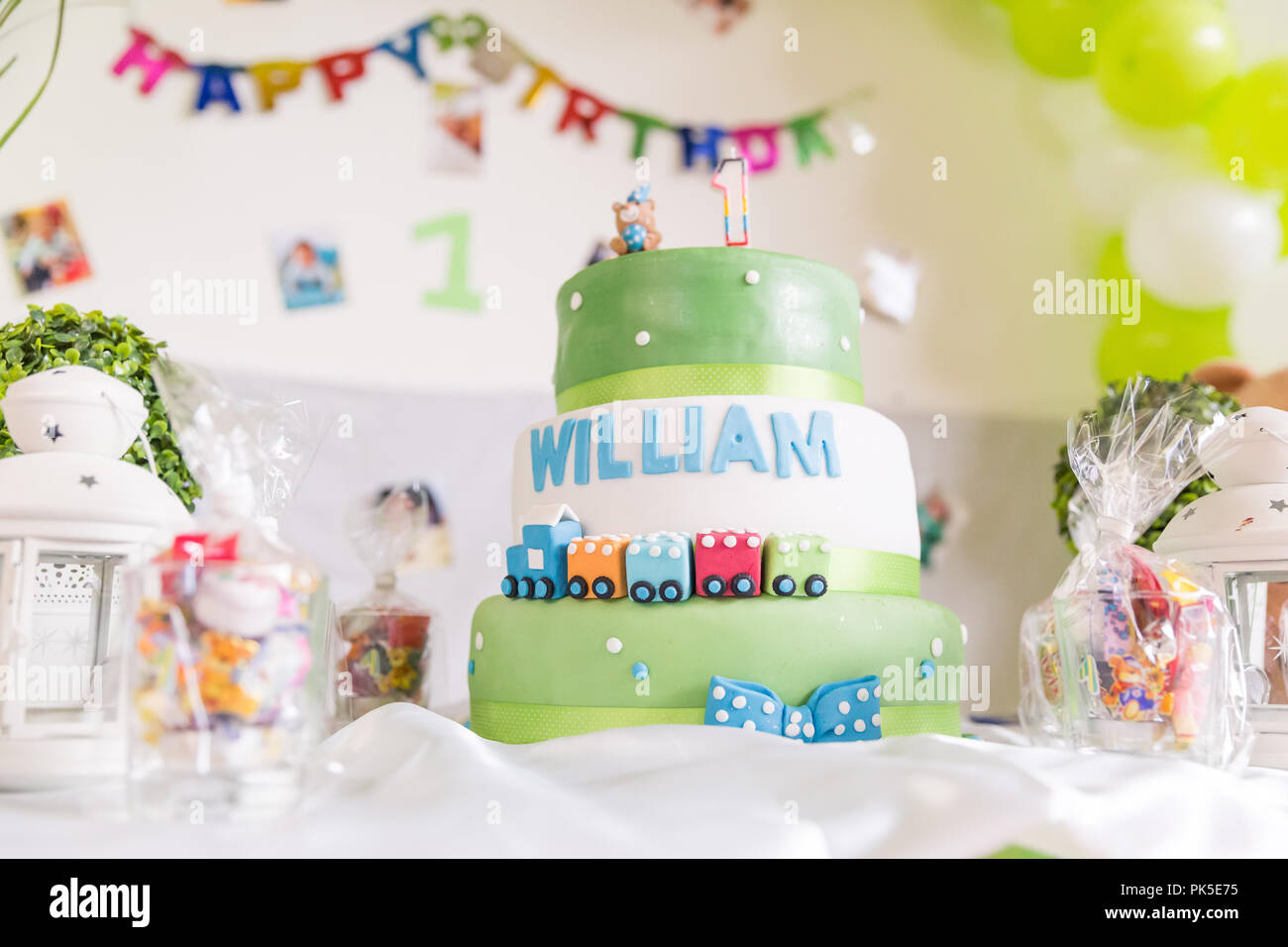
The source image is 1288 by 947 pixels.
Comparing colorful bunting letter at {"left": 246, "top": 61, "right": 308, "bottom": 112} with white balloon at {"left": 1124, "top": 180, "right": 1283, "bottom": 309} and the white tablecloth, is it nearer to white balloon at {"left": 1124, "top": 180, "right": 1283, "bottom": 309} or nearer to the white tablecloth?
white balloon at {"left": 1124, "top": 180, "right": 1283, "bottom": 309}

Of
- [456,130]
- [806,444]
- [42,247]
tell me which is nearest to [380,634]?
[806,444]

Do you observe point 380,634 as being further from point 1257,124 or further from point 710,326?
point 1257,124

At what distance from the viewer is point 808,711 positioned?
7.72ft

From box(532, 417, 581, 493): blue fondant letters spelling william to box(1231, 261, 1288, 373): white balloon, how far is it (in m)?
2.51

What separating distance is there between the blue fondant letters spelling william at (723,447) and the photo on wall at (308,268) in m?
2.62

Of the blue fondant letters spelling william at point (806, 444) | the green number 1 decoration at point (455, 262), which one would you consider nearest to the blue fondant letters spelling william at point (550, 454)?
the blue fondant letters spelling william at point (806, 444)

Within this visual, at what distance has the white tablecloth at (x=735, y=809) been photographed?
1.44m

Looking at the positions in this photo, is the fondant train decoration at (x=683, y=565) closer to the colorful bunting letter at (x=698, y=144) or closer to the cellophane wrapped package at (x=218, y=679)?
the cellophane wrapped package at (x=218, y=679)

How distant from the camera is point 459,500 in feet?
15.7

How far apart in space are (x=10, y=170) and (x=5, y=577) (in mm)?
3337

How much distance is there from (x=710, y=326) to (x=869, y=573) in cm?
71
